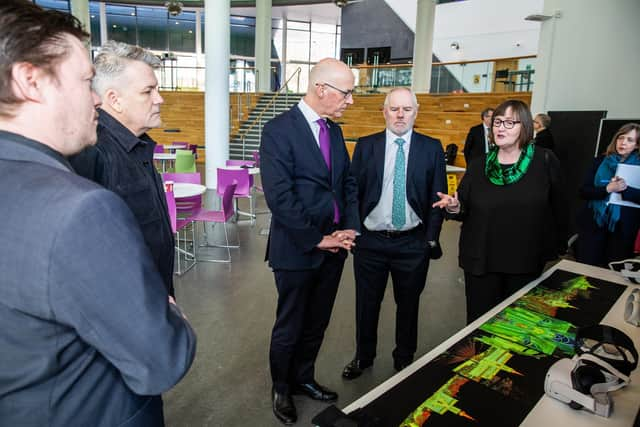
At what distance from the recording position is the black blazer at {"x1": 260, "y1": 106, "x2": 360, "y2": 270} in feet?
6.38

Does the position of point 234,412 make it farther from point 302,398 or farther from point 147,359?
point 147,359

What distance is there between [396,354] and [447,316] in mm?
1068

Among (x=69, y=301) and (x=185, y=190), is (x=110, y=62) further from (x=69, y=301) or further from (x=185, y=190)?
(x=185, y=190)

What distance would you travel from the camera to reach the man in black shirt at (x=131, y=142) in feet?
4.51

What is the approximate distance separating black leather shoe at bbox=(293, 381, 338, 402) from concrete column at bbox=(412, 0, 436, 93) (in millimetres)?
12785

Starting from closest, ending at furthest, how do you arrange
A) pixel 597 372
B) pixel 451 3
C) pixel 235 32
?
1. pixel 597 372
2. pixel 451 3
3. pixel 235 32

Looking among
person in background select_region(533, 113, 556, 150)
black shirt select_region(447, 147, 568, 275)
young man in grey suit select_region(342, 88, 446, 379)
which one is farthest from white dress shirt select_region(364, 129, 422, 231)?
person in background select_region(533, 113, 556, 150)

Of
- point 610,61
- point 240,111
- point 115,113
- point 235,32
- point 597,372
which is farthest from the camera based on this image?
point 235,32

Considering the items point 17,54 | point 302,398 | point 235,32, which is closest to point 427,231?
point 302,398

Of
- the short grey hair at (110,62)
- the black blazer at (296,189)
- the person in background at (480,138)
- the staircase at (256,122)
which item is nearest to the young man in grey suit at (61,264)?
the short grey hair at (110,62)

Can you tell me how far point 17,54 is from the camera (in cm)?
69

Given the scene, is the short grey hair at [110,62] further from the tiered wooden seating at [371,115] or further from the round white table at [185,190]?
the tiered wooden seating at [371,115]

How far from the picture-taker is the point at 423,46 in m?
13.4

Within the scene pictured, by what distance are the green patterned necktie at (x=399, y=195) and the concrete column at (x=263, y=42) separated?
14.6 metres
